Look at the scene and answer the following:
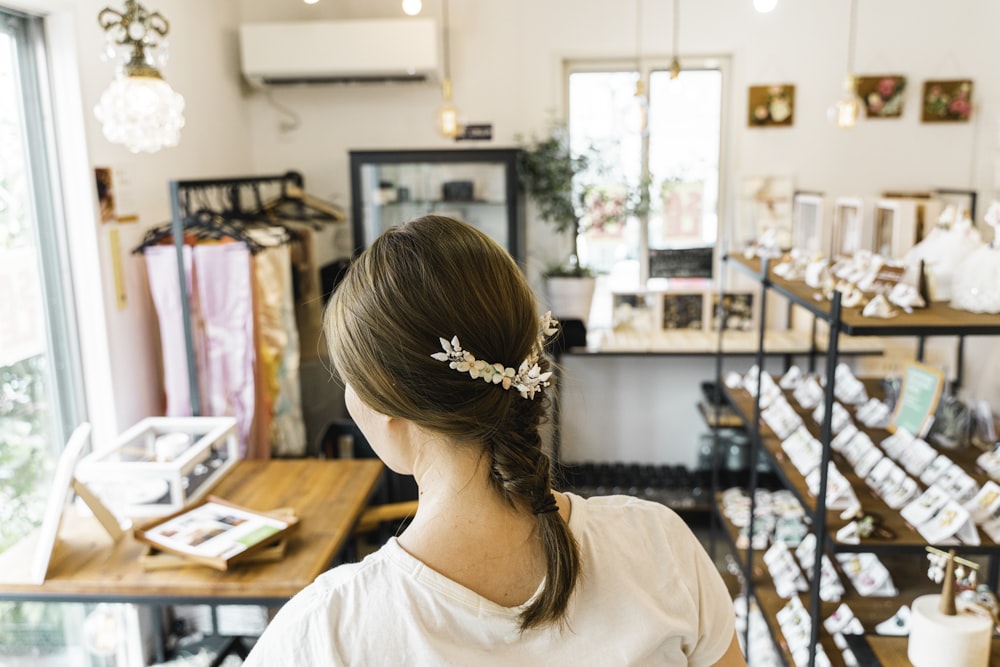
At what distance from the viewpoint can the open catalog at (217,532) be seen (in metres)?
1.99

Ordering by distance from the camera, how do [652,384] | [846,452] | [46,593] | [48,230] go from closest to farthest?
[46,593] < [846,452] < [48,230] < [652,384]

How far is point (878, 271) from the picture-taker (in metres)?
2.06

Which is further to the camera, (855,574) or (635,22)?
(635,22)

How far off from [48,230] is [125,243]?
0.29m

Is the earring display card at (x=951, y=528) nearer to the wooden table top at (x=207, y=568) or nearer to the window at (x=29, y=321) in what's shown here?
the wooden table top at (x=207, y=568)

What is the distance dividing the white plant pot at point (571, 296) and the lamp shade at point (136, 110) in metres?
2.08

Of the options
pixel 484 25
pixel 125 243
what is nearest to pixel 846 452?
pixel 125 243

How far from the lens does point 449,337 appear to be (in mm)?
930

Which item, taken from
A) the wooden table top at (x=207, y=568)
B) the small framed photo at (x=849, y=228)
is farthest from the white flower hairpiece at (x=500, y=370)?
the small framed photo at (x=849, y=228)

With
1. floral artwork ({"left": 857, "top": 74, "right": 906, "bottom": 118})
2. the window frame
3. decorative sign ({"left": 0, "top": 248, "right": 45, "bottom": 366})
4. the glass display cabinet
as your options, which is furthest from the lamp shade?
floral artwork ({"left": 857, "top": 74, "right": 906, "bottom": 118})

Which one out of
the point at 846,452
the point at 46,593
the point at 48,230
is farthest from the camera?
the point at 48,230

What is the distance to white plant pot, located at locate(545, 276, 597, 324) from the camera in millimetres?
3994

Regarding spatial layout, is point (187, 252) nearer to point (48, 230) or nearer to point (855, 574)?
point (48, 230)

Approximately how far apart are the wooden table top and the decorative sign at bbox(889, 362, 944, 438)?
1521 millimetres
